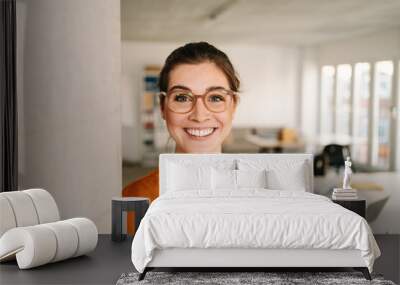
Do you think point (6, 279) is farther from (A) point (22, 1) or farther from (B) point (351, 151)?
(B) point (351, 151)

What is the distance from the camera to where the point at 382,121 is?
898 cm

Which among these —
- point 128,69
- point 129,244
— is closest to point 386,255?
point 129,244

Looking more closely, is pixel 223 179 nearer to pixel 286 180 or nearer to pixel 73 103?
pixel 286 180

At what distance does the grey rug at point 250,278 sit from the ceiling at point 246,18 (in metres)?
3.55

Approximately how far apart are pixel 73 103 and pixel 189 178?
1.83 m

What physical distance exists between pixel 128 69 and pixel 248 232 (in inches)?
150

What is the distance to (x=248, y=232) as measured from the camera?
5273mm

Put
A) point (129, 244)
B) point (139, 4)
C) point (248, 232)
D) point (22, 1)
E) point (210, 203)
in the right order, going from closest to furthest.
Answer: point (248, 232), point (210, 203), point (129, 244), point (22, 1), point (139, 4)

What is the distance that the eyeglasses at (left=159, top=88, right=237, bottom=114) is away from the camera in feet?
26.3

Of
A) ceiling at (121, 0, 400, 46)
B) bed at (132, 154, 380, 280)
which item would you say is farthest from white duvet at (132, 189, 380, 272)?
ceiling at (121, 0, 400, 46)

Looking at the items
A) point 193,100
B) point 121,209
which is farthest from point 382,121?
point 121,209

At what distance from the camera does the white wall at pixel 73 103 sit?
300 inches

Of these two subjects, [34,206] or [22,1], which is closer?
[34,206]

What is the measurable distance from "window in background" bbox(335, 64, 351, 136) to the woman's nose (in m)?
1.90
